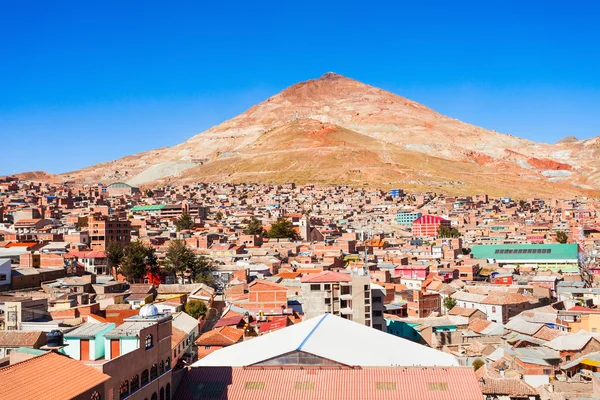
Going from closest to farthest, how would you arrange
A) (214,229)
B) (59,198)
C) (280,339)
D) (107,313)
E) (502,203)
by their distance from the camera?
(280,339) → (107,313) → (214,229) → (59,198) → (502,203)

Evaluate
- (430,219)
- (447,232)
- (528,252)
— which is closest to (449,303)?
(528,252)

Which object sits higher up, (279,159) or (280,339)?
(279,159)

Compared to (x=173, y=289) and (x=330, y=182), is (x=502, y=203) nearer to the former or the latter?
(x=330, y=182)

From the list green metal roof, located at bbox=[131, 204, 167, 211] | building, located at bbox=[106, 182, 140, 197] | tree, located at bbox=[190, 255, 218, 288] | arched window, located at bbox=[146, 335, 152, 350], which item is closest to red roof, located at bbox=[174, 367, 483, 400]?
arched window, located at bbox=[146, 335, 152, 350]

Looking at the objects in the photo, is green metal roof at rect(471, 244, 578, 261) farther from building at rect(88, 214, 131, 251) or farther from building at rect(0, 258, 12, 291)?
building at rect(0, 258, 12, 291)

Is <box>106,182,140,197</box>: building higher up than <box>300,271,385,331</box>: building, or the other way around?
<box>106,182,140,197</box>: building

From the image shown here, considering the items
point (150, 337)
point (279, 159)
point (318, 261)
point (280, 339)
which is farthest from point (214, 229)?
point (279, 159)
